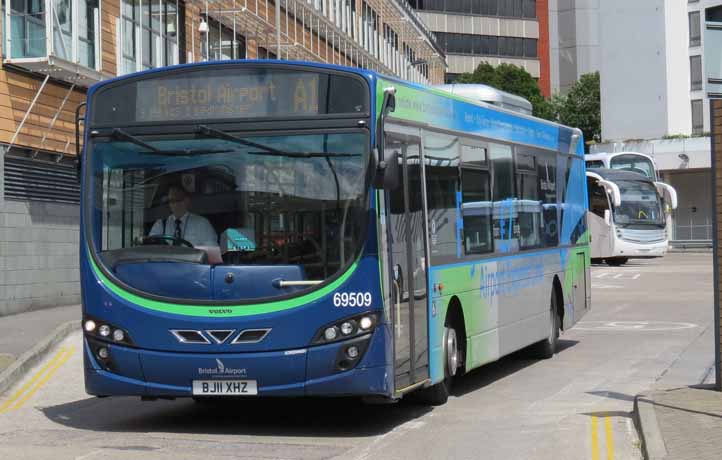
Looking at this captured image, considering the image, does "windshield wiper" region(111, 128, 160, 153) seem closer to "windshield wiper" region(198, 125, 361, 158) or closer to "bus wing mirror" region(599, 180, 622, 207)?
"windshield wiper" region(198, 125, 361, 158)

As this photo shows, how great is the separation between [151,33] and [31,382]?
17480 mm

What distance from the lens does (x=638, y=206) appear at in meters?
50.4

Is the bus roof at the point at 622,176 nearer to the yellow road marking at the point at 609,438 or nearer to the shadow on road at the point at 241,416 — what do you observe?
the shadow on road at the point at 241,416

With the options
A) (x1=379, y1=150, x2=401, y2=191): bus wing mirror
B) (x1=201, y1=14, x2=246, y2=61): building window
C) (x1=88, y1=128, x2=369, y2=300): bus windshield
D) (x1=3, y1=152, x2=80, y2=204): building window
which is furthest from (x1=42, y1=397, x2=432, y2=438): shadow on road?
(x1=201, y1=14, x2=246, y2=61): building window

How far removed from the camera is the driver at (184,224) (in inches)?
397

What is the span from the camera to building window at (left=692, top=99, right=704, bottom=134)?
74.3 meters

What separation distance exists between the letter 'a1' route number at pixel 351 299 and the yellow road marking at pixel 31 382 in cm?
423

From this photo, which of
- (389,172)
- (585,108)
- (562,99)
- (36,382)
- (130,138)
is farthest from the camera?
(562,99)

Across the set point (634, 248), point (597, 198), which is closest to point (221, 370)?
point (597, 198)

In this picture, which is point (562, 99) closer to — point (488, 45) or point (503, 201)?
point (488, 45)

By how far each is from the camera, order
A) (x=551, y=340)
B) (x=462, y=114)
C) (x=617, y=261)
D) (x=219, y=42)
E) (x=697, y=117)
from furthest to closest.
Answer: (x=697, y=117) → (x=617, y=261) → (x=219, y=42) → (x=551, y=340) → (x=462, y=114)

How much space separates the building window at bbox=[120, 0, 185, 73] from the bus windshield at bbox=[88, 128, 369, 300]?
62.0 feet

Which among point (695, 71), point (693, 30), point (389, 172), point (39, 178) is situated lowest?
point (389, 172)

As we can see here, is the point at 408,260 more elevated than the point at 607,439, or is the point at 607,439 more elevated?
the point at 408,260
